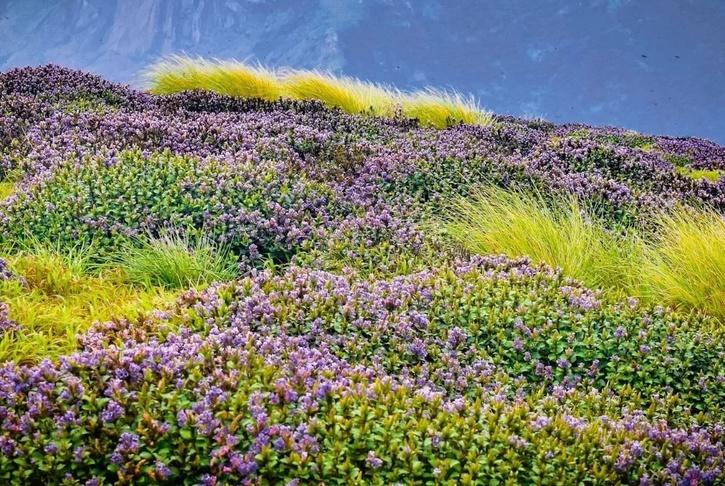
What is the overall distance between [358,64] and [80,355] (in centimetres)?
18503

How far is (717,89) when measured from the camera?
166500mm

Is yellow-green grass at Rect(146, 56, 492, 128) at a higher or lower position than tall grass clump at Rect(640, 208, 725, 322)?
higher

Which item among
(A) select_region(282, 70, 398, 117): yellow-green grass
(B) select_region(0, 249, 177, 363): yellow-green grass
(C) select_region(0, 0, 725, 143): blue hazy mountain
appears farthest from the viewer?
(C) select_region(0, 0, 725, 143): blue hazy mountain

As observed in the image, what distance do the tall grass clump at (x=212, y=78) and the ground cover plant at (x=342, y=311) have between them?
553 cm

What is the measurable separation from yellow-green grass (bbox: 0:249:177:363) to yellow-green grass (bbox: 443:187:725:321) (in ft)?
10.2

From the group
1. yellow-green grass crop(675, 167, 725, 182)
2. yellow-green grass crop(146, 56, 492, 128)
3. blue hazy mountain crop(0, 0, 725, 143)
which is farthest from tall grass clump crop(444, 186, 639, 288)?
blue hazy mountain crop(0, 0, 725, 143)

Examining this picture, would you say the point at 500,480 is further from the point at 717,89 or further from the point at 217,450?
the point at 717,89

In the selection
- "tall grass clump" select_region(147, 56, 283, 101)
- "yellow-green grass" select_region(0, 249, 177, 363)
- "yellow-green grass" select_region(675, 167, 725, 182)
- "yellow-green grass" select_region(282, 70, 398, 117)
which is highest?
"yellow-green grass" select_region(675, 167, 725, 182)

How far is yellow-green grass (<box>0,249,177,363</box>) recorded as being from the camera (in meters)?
4.55

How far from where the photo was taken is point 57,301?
5.45m

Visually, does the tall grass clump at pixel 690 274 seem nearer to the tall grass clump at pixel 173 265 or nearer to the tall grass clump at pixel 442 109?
the tall grass clump at pixel 173 265

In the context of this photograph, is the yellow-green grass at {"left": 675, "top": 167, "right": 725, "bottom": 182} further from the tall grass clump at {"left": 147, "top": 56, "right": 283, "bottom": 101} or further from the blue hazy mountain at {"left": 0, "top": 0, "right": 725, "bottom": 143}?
the blue hazy mountain at {"left": 0, "top": 0, "right": 725, "bottom": 143}

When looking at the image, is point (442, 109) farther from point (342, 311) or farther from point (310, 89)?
point (342, 311)

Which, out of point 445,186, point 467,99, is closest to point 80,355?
point 445,186
